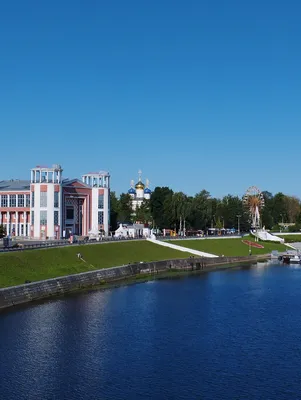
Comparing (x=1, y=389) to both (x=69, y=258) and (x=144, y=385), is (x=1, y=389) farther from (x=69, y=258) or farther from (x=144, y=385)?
(x=69, y=258)

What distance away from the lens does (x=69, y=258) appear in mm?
Result: 57344

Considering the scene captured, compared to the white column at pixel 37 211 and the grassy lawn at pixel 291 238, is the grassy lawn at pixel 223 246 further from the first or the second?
the white column at pixel 37 211

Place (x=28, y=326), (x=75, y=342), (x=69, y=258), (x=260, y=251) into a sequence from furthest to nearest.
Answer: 1. (x=260, y=251)
2. (x=69, y=258)
3. (x=28, y=326)
4. (x=75, y=342)

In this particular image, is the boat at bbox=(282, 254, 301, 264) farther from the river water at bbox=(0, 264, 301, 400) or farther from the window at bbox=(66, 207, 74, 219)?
the river water at bbox=(0, 264, 301, 400)

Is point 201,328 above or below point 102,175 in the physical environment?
below

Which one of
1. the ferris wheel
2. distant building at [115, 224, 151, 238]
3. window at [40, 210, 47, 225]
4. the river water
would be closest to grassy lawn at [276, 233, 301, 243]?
the ferris wheel

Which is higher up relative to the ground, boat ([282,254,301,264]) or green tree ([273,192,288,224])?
green tree ([273,192,288,224])

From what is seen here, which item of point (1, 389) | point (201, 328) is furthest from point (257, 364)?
point (1, 389)

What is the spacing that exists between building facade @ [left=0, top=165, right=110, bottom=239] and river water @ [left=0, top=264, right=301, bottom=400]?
38199mm

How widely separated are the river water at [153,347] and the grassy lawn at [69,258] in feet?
16.7

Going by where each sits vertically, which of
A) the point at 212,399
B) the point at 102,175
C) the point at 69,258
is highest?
the point at 102,175

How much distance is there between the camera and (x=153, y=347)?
99.3 feet

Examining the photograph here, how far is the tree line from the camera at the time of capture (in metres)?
101

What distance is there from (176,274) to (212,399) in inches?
1623
